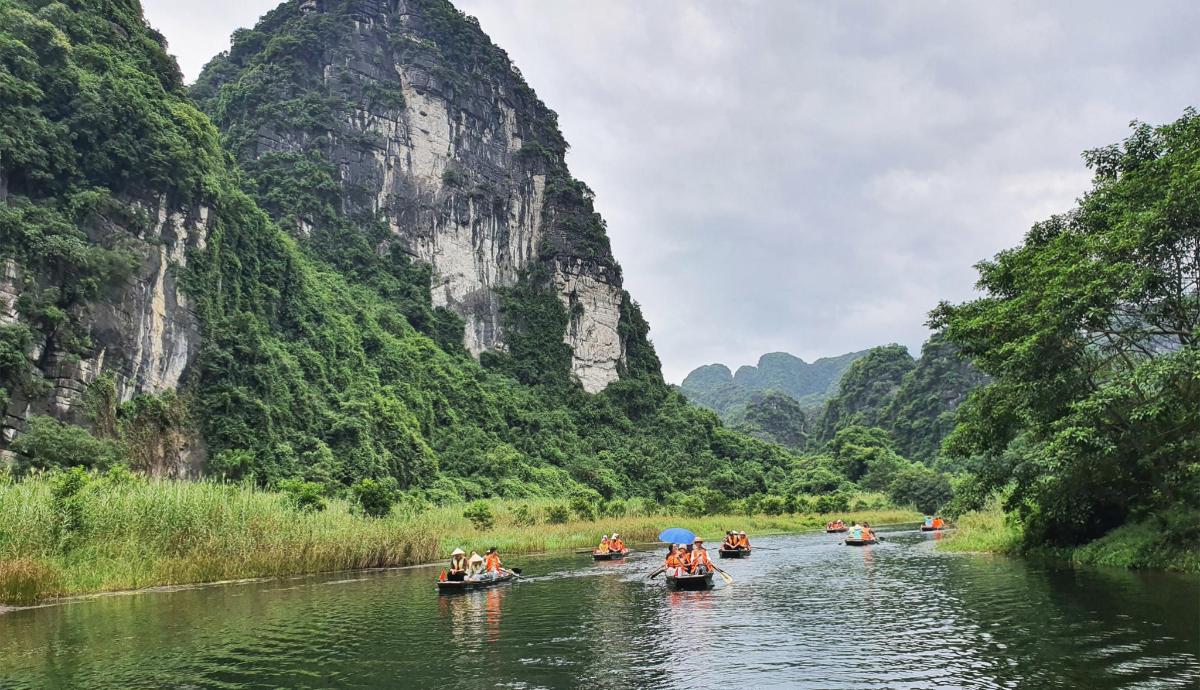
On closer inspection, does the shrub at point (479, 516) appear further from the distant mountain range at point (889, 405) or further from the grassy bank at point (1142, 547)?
the distant mountain range at point (889, 405)

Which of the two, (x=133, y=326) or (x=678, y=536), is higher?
(x=133, y=326)

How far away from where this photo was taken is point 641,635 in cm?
1349

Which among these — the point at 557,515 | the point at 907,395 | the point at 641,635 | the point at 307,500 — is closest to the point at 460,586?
the point at 641,635

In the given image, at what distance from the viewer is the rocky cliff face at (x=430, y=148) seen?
8794 cm

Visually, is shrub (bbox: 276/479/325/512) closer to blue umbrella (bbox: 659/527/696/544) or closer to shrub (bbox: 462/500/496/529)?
shrub (bbox: 462/500/496/529)

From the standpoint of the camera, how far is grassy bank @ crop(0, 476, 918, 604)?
17234mm

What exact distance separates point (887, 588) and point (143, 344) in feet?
136

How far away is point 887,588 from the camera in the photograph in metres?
19.0

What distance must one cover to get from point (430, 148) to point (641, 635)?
88.4m

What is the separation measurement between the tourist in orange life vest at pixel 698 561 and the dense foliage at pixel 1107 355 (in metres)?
8.06

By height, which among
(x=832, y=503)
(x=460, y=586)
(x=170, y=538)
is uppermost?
(x=170, y=538)

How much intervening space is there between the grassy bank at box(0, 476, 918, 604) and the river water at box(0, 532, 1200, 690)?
98 cm

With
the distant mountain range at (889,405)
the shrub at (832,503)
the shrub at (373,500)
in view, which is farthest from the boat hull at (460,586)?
the distant mountain range at (889,405)

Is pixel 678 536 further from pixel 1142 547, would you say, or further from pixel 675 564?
pixel 1142 547
